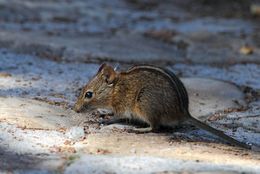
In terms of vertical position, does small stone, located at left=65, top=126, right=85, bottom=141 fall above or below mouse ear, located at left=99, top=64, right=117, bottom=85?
below

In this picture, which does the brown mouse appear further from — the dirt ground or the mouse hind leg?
the dirt ground

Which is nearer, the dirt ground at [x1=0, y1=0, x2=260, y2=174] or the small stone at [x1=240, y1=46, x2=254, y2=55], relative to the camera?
the dirt ground at [x1=0, y1=0, x2=260, y2=174]

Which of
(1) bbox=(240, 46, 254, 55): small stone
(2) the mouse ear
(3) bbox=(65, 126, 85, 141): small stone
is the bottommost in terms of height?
(3) bbox=(65, 126, 85, 141): small stone

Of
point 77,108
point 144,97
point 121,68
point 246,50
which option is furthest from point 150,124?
point 246,50

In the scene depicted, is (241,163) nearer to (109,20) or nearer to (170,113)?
(170,113)

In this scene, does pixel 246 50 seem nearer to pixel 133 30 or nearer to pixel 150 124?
pixel 133 30

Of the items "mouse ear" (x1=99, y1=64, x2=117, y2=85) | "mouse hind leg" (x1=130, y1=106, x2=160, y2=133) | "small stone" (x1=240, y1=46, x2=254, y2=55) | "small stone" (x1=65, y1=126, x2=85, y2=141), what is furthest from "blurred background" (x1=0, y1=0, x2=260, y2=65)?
"small stone" (x1=65, y1=126, x2=85, y2=141)

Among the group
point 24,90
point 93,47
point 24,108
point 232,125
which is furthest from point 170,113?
point 93,47

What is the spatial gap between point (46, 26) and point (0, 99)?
4731 mm

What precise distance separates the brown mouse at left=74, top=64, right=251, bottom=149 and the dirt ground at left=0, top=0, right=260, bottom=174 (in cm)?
11

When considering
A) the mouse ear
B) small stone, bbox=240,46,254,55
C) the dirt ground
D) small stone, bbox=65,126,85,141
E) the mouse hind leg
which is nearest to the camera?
the dirt ground

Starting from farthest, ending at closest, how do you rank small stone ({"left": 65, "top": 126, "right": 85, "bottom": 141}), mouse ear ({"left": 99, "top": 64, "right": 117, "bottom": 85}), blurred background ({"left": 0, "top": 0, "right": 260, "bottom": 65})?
blurred background ({"left": 0, "top": 0, "right": 260, "bottom": 65}), mouse ear ({"left": 99, "top": 64, "right": 117, "bottom": 85}), small stone ({"left": 65, "top": 126, "right": 85, "bottom": 141})

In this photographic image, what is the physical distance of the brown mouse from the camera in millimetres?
5215

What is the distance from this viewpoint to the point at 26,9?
11.5 m
